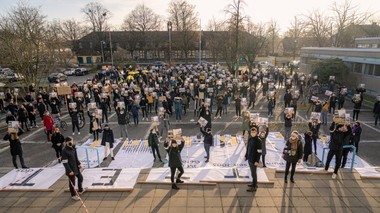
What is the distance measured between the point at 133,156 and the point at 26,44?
53.7 ft

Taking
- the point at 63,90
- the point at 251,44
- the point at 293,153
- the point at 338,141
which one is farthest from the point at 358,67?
the point at 63,90

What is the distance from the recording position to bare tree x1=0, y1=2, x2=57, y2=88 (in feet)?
68.7

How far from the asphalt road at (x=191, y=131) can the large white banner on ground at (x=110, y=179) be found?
372 cm

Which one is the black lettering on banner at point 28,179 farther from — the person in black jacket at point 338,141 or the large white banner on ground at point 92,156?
the person in black jacket at point 338,141

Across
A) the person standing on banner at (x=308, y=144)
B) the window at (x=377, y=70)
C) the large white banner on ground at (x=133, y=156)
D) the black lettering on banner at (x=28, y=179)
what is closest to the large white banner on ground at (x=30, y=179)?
the black lettering on banner at (x=28, y=179)

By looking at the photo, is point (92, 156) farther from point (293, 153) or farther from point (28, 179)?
point (293, 153)

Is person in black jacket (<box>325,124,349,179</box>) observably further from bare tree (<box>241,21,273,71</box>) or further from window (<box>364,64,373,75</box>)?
bare tree (<box>241,21,273,71</box>)

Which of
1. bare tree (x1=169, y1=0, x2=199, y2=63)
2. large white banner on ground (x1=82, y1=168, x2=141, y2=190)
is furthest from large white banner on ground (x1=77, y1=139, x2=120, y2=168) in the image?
bare tree (x1=169, y1=0, x2=199, y2=63)

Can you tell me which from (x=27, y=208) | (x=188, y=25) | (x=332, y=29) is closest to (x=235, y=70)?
(x=188, y=25)

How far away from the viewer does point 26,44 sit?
21422mm

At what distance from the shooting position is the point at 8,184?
8.61m

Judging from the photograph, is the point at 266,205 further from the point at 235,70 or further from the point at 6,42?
the point at 235,70

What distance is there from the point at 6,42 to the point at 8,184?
16.3 m

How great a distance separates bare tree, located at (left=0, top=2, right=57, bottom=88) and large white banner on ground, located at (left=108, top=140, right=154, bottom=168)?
14501mm
